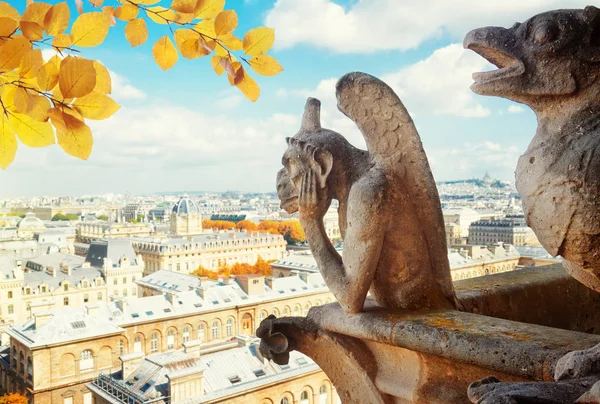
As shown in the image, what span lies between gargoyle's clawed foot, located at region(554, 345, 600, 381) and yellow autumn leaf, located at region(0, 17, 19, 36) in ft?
3.70

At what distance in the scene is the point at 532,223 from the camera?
1.18m

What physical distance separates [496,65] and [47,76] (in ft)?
3.08

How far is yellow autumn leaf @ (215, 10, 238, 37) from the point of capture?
4.33 ft

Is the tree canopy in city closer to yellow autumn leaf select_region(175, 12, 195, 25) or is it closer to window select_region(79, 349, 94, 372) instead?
yellow autumn leaf select_region(175, 12, 195, 25)

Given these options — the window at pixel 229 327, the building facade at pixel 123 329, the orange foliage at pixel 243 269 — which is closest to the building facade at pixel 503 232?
the orange foliage at pixel 243 269

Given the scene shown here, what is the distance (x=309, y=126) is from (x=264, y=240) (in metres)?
40.3

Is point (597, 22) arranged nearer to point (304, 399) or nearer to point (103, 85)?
point (103, 85)

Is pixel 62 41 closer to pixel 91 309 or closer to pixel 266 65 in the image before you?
pixel 266 65

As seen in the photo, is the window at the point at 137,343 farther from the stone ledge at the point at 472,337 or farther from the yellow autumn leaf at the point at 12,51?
the yellow autumn leaf at the point at 12,51

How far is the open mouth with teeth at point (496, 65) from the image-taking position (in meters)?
1.19

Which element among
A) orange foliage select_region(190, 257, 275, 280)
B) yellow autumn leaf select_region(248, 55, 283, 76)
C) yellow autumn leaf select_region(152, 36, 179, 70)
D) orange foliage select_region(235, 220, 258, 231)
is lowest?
orange foliage select_region(190, 257, 275, 280)

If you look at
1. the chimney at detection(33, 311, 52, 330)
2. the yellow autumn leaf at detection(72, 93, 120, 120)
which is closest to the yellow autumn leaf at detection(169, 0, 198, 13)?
the yellow autumn leaf at detection(72, 93, 120, 120)

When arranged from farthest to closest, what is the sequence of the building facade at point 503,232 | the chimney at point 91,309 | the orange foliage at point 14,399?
the building facade at point 503,232 → the chimney at point 91,309 → the orange foliage at point 14,399

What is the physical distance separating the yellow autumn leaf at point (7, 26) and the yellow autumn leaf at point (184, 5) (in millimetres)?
378
